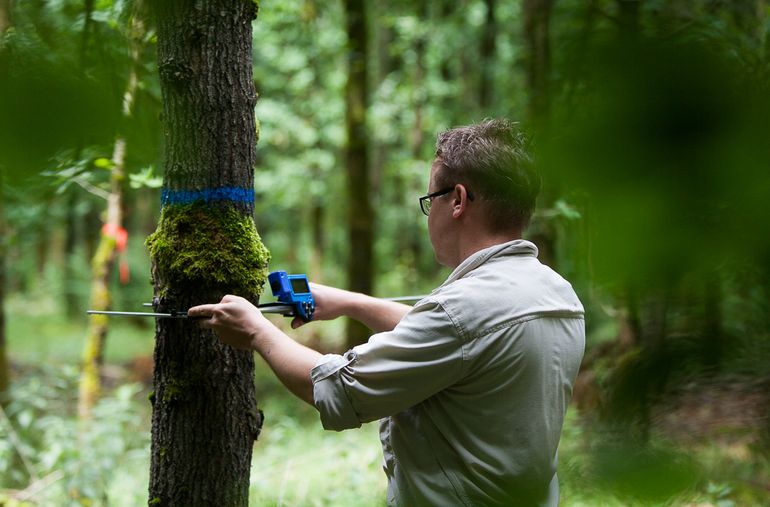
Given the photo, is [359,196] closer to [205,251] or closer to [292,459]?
[292,459]

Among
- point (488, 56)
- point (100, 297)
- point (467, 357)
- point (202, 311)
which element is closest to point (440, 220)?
point (467, 357)

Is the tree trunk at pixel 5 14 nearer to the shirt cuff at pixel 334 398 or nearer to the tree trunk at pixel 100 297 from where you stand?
the shirt cuff at pixel 334 398

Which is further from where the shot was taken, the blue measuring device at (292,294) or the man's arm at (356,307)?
the man's arm at (356,307)

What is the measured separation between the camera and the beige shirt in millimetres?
1769

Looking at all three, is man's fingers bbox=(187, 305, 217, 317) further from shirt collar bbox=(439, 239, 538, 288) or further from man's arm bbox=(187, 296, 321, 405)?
shirt collar bbox=(439, 239, 538, 288)

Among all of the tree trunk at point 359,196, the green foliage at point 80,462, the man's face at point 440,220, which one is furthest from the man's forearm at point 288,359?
the tree trunk at point 359,196

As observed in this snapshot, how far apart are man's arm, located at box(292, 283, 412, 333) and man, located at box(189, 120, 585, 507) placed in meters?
0.50

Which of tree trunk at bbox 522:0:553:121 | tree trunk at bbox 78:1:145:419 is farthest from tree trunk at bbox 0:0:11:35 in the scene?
tree trunk at bbox 78:1:145:419

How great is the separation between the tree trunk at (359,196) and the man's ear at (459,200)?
6.68 metres

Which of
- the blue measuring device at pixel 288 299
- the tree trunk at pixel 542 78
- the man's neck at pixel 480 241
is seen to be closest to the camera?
the tree trunk at pixel 542 78

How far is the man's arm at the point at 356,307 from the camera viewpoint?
243cm

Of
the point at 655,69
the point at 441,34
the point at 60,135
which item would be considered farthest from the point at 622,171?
the point at 441,34

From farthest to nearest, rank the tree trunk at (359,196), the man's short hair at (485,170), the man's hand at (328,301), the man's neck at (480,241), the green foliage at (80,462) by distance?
the tree trunk at (359,196) → the green foliage at (80,462) → the man's hand at (328,301) → the man's neck at (480,241) → the man's short hair at (485,170)

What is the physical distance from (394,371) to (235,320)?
47 centimetres
